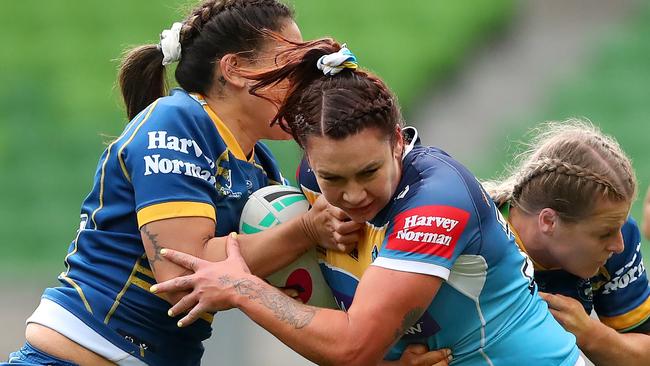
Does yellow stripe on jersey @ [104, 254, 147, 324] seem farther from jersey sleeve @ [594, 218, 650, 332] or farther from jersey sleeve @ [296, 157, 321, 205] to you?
jersey sleeve @ [594, 218, 650, 332]

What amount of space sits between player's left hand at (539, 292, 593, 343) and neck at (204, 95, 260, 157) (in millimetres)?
1091

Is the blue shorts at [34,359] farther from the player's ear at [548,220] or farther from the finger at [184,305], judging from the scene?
the player's ear at [548,220]

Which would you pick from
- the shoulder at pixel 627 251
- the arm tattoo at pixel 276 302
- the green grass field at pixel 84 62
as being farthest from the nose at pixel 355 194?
the green grass field at pixel 84 62

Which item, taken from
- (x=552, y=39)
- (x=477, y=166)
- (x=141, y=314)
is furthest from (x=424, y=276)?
(x=552, y=39)

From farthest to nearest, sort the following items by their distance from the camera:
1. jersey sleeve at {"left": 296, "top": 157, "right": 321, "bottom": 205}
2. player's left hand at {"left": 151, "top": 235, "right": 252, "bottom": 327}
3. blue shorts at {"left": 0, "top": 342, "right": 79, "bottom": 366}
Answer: jersey sleeve at {"left": 296, "top": 157, "right": 321, "bottom": 205} → blue shorts at {"left": 0, "top": 342, "right": 79, "bottom": 366} → player's left hand at {"left": 151, "top": 235, "right": 252, "bottom": 327}

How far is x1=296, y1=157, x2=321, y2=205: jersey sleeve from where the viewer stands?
11.3 feet

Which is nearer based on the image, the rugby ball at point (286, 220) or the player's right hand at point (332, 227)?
the player's right hand at point (332, 227)

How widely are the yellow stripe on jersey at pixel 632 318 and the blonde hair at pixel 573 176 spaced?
0.51m

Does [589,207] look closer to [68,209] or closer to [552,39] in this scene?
[68,209]

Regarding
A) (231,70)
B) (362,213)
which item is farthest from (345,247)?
(231,70)

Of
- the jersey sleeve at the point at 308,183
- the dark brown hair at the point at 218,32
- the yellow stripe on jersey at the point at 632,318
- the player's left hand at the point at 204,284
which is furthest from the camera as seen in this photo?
the yellow stripe on jersey at the point at 632,318

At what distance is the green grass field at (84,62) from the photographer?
8609 mm

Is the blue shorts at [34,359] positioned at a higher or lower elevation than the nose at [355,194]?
lower

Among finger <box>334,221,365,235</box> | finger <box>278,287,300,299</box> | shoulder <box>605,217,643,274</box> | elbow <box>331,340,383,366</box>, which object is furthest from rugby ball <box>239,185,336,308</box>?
shoulder <box>605,217,643,274</box>
